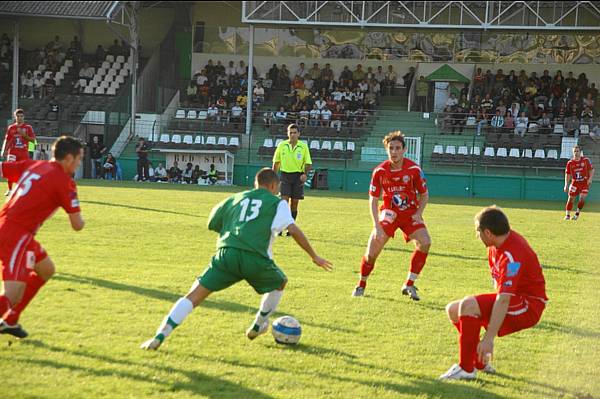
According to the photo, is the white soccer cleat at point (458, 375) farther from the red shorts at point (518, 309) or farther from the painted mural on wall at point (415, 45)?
the painted mural on wall at point (415, 45)

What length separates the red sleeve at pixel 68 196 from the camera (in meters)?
6.48

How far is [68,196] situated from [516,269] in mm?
3310

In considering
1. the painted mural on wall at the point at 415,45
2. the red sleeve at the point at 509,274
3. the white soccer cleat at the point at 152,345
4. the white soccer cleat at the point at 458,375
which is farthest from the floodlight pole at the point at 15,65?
the red sleeve at the point at 509,274

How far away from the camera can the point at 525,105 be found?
36312 millimetres

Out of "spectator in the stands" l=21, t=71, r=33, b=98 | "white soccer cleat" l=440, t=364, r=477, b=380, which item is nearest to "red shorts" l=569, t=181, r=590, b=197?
"white soccer cleat" l=440, t=364, r=477, b=380

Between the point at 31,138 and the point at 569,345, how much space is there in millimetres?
13844

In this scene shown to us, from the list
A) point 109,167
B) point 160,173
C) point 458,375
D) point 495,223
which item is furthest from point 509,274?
point 109,167

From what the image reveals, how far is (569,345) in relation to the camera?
313 inches

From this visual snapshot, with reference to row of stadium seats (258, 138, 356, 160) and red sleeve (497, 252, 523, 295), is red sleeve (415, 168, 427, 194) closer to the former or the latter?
red sleeve (497, 252, 523, 295)

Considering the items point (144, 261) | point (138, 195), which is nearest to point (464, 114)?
point (138, 195)

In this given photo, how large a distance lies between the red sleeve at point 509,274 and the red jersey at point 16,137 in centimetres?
1453

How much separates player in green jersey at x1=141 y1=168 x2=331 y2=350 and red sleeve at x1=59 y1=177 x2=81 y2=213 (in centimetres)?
108

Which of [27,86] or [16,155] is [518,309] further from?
[27,86]

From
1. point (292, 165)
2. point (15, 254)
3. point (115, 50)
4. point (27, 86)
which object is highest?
point (115, 50)
